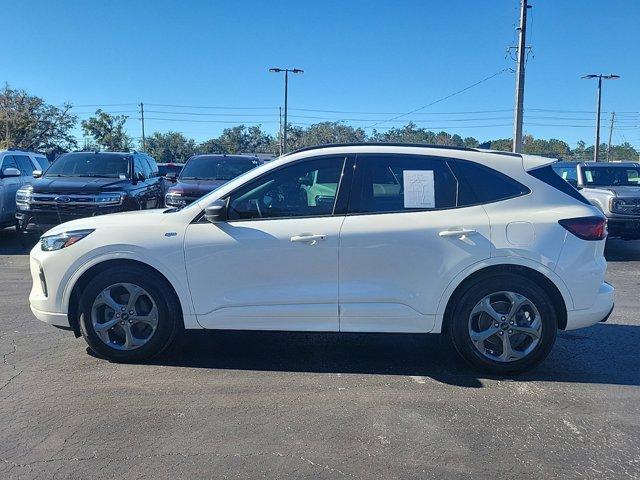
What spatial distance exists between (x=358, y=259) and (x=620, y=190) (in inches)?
367

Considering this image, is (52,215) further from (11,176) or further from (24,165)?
(24,165)

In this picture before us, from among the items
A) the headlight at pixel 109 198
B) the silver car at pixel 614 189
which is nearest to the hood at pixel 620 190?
the silver car at pixel 614 189

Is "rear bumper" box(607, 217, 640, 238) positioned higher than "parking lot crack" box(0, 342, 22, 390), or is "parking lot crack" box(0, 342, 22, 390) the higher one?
"rear bumper" box(607, 217, 640, 238)

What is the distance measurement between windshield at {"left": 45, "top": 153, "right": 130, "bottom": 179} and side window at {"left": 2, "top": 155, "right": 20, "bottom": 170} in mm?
1385

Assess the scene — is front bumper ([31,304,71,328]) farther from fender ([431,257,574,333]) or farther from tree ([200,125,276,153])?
tree ([200,125,276,153])

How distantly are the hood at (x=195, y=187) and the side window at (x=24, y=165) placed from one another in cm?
388

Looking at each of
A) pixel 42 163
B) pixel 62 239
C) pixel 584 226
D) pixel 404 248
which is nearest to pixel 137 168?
pixel 42 163

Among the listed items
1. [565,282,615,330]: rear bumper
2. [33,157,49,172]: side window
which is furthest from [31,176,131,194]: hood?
[565,282,615,330]: rear bumper

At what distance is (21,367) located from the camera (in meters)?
4.62

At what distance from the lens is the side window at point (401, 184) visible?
175 inches

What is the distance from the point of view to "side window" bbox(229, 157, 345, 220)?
4504 mm

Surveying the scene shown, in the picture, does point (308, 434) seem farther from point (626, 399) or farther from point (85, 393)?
point (626, 399)

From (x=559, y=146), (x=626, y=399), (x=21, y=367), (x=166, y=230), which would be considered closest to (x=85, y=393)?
(x=21, y=367)

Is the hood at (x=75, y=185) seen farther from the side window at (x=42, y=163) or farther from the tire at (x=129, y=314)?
the tire at (x=129, y=314)
